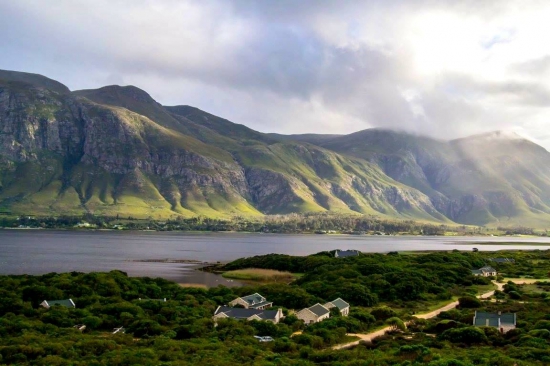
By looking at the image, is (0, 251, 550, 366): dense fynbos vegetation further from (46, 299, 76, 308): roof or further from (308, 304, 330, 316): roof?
(46, 299, 76, 308): roof

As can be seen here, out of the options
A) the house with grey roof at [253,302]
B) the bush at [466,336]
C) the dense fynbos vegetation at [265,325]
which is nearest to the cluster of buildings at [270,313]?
the house with grey roof at [253,302]

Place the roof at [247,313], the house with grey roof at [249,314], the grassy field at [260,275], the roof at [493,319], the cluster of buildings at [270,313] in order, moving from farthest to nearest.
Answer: the grassy field at [260,275] → the roof at [247,313] → the cluster of buildings at [270,313] → the house with grey roof at [249,314] → the roof at [493,319]

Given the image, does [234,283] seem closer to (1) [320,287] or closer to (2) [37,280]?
(1) [320,287]

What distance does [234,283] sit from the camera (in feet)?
335

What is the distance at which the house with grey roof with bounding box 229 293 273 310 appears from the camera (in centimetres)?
6406

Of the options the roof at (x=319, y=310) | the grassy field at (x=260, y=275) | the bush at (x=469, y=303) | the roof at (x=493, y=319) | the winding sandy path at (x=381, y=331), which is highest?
the roof at (x=493, y=319)

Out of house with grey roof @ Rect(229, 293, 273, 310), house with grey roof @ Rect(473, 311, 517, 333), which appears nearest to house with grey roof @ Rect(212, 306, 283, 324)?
house with grey roof @ Rect(229, 293, 273, 310)

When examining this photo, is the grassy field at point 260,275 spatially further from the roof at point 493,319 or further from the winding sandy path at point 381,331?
the roof at point 493,319

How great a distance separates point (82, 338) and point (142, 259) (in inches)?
4049

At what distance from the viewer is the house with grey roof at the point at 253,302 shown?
64.1 meters

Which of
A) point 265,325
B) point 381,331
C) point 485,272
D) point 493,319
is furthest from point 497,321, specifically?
point 485,272

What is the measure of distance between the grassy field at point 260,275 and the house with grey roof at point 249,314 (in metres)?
48.5

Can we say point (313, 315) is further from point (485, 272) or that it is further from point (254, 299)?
point (485, 272)

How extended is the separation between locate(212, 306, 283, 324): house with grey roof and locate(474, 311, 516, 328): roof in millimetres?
20274
